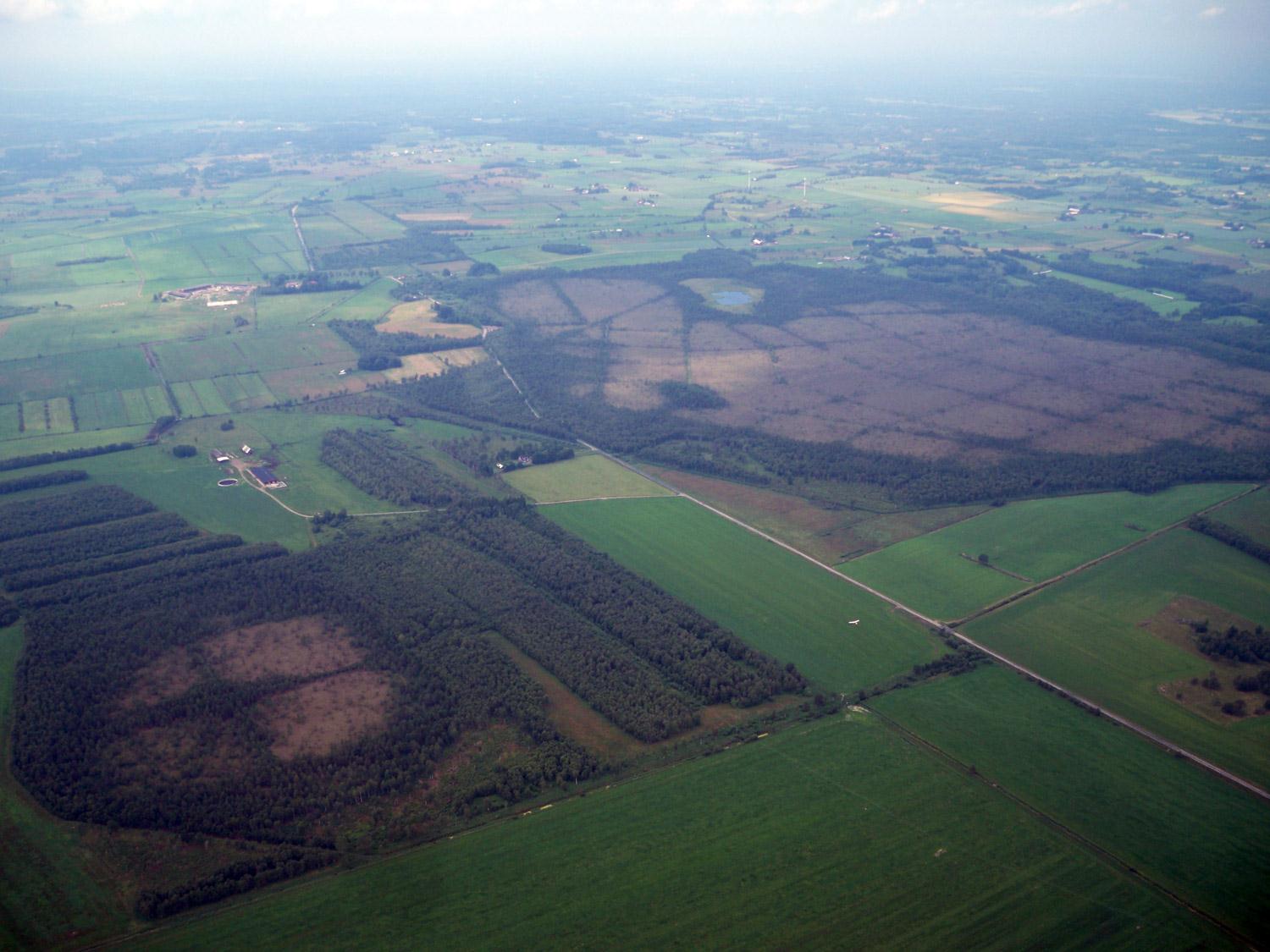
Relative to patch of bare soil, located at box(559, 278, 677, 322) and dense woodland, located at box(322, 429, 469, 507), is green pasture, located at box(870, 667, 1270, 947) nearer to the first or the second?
dense woodland, located at box(322, 429, 469, 507)

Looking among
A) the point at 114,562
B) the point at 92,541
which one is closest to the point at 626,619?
the point at 114,562

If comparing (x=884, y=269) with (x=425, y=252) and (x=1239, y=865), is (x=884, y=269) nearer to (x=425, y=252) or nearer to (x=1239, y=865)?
(x=425, y=252)

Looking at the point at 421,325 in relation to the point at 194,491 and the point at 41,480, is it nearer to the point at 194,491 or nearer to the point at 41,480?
the point at 194,491

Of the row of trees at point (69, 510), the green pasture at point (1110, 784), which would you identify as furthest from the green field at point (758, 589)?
the row of trees at point (69, 510)

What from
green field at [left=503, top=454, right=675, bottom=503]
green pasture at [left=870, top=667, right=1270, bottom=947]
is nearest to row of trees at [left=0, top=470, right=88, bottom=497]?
green field at [left=503, top=454, right=675, bottom=503]

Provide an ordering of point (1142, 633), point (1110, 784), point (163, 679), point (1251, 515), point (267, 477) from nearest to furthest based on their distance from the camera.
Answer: point (1110, 784) → point (163, 679) → point (1142, 633) → point (1251, 515) → point (267, 477)

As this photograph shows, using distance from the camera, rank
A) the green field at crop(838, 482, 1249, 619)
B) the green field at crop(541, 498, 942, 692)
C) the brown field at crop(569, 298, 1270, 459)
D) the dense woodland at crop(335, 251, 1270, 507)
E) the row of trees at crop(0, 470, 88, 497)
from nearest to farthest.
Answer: the green field at crop(541, 498, 942, 692)
the green field at crop(838, 482, 1249, 619)
the row of trees at crop(0, 470, 88, 497)
the dense woodland at crop(335, 251, 1270, 507)
the brown field at crop(569, 298, 1270, 459)

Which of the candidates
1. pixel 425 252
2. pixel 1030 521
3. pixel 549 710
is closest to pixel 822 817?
pixel 549 710
